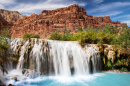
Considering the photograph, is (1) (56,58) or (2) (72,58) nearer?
(1) (56,58)

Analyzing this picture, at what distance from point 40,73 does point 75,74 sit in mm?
4873

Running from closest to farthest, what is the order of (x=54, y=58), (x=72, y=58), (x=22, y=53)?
(x=22, y=53) → (x=54, y=58) → (x=72, y=58)

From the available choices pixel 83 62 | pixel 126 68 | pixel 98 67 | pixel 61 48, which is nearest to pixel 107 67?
pixel 98 67

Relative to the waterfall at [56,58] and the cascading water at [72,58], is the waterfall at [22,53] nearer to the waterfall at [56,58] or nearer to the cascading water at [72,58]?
the waterfall at [56,58]

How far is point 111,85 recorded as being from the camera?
34.8ft

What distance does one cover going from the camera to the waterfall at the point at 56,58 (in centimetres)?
1305

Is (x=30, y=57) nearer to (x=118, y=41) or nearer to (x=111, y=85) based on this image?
(x=111, y=85)

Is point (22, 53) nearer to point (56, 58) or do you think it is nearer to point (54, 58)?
point (54, 58)

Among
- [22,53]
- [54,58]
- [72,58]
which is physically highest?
A: [22,53]

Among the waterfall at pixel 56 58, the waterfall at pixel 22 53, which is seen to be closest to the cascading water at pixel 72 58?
the waterfall at pixel 56 58

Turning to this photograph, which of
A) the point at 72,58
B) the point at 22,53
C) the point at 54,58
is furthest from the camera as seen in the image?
the point at 72,58

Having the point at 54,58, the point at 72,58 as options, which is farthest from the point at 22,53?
the point at 72,58

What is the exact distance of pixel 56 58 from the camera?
45.8 ft

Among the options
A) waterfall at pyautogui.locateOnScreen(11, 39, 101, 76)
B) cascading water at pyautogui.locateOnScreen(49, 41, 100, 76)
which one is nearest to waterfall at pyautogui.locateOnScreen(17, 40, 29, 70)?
waterfall at pyautogui.locateOnScreen(11, 39, 101, 76)
